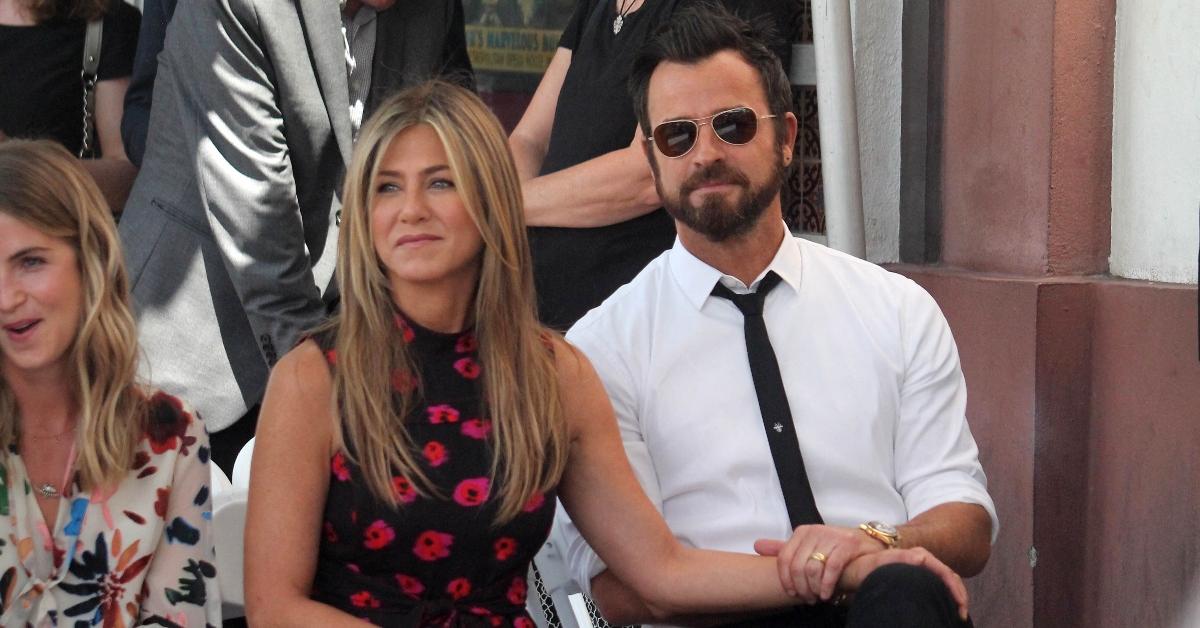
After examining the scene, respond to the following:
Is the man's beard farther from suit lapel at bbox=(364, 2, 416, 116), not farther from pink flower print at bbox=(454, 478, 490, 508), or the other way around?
suit lapel at bbox=(364, 2, 416, 116)

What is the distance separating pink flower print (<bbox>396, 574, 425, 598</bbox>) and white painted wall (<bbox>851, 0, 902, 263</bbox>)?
2.50 metres

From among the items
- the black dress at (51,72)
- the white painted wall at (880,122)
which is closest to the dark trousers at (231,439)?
the black dress at (51,72)

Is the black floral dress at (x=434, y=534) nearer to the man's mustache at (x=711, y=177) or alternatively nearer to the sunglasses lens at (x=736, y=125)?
the man's mustache at (x=711, y=177)

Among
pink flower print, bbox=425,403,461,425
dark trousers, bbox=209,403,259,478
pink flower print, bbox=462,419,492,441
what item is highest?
pink flower print, bbox=425,403,461,425

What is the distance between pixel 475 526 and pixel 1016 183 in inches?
78.9

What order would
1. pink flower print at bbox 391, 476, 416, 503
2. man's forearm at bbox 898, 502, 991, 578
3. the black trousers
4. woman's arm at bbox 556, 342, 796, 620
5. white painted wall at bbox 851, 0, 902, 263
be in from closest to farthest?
1. the black trousers
2. pink flower print at bbox 391, 476, 416, 503
3. woman's arm at bbox 556, 342, 796, 620
4. man's forearm at bbox 898, 502, 991, 578
5. white painted wall at bbox 851, 0, 902, 263

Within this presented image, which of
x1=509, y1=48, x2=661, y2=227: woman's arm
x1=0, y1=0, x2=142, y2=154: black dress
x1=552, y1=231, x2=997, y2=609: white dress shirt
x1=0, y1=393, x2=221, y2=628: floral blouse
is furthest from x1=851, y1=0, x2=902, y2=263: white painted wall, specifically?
x1=0, y1=393, x2=221, y2=628: floral blouse

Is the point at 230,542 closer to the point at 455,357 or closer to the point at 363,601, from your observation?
the point at 363,601

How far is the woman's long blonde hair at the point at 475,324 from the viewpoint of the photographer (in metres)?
2.85

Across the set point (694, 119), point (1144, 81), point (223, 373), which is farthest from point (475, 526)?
point (1144, 81)

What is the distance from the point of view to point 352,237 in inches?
117

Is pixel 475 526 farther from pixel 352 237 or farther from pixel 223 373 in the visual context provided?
pixel 223 373

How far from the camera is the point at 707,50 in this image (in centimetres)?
351

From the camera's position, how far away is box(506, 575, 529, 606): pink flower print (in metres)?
2.96
